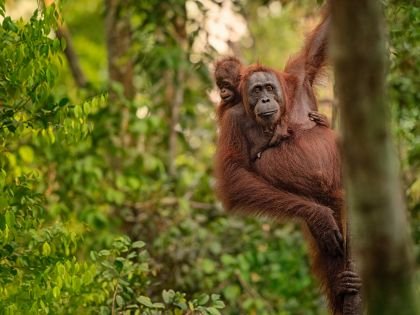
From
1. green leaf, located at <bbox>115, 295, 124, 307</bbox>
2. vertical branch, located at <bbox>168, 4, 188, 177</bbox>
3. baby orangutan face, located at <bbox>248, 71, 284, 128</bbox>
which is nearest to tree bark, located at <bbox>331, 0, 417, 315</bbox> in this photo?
green leaf, located at <bbox>115, 295, 124, 307</bbox>

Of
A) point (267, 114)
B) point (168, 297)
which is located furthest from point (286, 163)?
point (168, 297)

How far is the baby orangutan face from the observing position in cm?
518

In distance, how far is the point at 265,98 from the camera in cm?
518

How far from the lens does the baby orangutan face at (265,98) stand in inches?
204

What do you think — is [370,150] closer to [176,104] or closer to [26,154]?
[26,154]

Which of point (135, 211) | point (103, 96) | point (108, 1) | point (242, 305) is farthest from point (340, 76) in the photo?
point (108, 1)

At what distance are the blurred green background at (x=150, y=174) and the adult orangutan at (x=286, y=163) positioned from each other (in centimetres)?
53

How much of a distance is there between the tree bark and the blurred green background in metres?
2.26

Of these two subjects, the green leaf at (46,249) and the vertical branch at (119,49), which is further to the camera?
the vertical branch at (119,49)

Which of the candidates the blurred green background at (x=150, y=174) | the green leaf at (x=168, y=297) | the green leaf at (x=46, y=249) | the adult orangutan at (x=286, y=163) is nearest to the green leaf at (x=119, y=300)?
the blurred green background at (x=150, y=174)

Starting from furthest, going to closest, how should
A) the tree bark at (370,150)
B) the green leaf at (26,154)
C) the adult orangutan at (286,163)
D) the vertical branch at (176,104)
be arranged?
1. the vertical branch at (176,104)
2. the green leaf at (26,154)
3. the adult orangutan at (286,163)
4. the tree bark at (370,150)

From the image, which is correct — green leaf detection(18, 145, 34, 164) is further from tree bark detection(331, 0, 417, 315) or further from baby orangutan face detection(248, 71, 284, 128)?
tree bark detection(331, 0, 417, 315)

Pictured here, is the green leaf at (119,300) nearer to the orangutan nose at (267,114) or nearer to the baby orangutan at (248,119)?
the baby orangutan at (248,119)

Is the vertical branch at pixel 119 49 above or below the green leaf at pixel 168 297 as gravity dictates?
above
